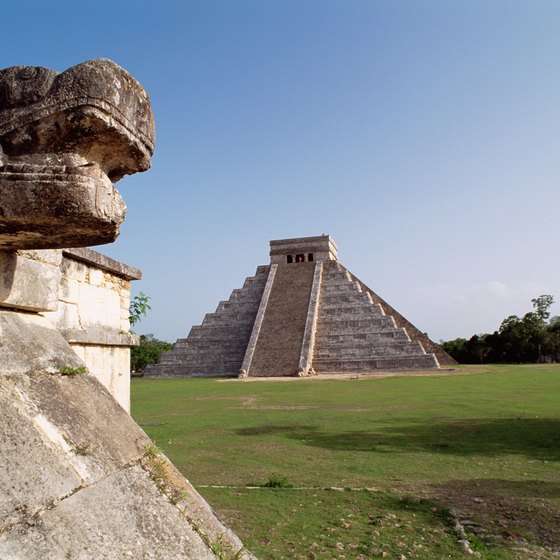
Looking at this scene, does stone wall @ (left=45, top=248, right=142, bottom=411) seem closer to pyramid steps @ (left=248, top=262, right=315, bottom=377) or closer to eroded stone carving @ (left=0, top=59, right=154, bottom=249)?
eroded stone carving @ (left=0, top=59, right=154, bottom=249)

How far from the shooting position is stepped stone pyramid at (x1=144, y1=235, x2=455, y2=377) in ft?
95.9

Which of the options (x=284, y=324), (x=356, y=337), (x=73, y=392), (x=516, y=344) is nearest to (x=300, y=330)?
(x=284, y=324)

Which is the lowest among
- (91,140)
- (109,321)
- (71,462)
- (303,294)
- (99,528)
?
(99,528)

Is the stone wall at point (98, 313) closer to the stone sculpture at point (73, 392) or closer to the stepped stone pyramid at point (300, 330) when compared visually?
the stone sculpture at point (73, 392)

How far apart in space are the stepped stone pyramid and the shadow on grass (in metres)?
18.4

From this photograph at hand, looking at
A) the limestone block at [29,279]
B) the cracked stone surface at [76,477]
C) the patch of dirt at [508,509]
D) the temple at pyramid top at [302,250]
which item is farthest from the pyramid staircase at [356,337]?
the cracked stone surface at [76,477]

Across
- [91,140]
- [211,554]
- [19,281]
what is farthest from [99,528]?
[91,140]

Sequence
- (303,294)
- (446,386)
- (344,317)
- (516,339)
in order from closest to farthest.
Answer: (446,386) < (344,317) < (303,294) < (516,339)

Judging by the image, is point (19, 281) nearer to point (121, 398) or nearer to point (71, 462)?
point (71, 462)

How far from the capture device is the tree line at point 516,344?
4575 centimetres

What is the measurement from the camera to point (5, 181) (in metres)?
1.80

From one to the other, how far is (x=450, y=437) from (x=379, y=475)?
267 centimetres

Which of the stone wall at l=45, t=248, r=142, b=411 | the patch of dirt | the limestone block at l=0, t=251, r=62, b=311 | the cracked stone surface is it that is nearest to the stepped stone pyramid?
the patch of dirt

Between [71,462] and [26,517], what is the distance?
0.95 feet
